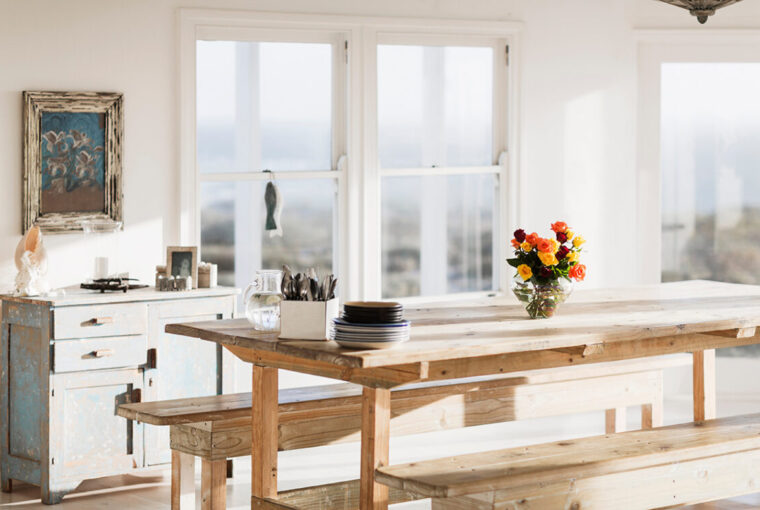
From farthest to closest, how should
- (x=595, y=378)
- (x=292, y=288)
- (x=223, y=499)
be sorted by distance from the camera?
(x=595, y=378) → (x=223, y=499) → (x=292, y=288)

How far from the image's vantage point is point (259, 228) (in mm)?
6387

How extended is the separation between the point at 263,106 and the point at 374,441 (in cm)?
303

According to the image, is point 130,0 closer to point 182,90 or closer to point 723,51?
point 182,90

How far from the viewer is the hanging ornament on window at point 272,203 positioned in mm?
6348

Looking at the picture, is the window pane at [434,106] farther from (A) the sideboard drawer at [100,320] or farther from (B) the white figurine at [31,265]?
(B) the white figurine at [31,265]

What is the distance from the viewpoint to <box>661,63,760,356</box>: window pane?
7.50 meters

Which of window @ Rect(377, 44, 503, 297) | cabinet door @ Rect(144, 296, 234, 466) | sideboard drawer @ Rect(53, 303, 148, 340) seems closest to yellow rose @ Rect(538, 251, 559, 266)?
cabinet door @ Rect(144, 296, 234, 466)

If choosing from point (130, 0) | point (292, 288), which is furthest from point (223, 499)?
point (130, 0)

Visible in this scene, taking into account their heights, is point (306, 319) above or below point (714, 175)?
below

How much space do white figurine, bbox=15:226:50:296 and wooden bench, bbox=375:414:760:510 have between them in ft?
7.57

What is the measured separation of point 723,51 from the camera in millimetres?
7441

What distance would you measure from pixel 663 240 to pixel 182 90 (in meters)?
3.35

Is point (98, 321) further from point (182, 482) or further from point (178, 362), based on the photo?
point (182, 482)

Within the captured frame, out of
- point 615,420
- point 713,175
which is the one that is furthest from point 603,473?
point 713,175
